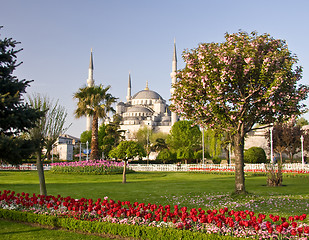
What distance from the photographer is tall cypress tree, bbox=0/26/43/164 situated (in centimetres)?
714

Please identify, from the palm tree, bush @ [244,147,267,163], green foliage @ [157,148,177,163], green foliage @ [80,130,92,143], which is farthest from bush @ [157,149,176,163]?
green foliage @ [80,130,92,143]

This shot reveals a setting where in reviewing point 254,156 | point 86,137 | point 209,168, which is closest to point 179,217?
point 209,168

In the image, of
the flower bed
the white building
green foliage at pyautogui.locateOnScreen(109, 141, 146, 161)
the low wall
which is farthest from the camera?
the white building

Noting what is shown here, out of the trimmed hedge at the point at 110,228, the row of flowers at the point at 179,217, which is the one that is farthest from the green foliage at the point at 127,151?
the trimmed hedge at the point at 110,228

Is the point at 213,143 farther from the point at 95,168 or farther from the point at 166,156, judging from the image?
the point at 95,168

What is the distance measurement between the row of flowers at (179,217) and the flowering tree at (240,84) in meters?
5.48

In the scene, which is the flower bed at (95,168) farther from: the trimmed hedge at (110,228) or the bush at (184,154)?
the trimmed hedge at (110,228)

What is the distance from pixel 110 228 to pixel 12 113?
11.7 feet

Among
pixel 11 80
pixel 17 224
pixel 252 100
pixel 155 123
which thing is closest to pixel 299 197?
pixel 252 100

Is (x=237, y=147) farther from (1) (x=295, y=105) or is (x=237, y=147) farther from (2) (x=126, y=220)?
(2) (x=126, y=220)

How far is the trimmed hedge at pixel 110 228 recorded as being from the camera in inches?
223

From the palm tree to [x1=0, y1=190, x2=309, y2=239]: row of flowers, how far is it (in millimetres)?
19830

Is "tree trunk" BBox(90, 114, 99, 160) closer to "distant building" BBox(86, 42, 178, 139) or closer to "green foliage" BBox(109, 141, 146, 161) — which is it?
"green foliage" BBox(109, 141, 146, 161)

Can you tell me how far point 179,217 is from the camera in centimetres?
631
